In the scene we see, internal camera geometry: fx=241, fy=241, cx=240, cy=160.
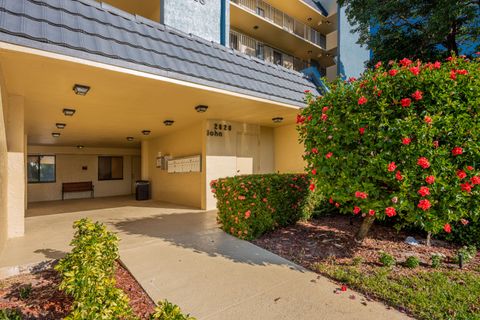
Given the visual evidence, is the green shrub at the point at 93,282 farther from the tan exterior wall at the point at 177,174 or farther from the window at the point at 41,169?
the window at the point at 41,169

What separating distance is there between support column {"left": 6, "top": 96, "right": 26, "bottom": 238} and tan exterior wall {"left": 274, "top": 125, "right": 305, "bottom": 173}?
25.6ft

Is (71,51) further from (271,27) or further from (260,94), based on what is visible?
(271,27)

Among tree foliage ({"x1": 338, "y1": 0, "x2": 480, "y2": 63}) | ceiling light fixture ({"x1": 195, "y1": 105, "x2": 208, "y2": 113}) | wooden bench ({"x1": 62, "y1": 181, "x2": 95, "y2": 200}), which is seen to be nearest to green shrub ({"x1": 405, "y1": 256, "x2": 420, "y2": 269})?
ceiling light fixture ({"x1": 195, "y1": 105, "x2": 208, "y2": 113})

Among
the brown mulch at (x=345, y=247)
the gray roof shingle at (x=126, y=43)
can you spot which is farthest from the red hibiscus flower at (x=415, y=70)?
the gray roof shingle at (x=126, y=43)

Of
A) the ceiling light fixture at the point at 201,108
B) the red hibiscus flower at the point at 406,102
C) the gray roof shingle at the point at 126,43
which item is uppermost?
the gray roof shingle at the point at 126,43

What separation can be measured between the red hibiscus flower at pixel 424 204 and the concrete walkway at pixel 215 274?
130 cm

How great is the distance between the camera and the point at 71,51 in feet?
11.6

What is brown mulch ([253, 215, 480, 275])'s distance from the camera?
12.6ft

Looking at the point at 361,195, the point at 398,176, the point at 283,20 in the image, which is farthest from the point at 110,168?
the point at 398,176

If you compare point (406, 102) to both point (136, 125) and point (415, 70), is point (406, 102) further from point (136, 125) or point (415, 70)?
point (136, 125)

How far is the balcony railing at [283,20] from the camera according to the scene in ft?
43.7

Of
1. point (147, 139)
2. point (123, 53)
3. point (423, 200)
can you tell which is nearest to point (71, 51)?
point (123, 53)

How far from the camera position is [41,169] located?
1319 centimetres

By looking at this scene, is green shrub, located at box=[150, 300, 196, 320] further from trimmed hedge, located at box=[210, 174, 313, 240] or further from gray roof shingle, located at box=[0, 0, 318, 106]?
gray roof shingle, located at box=[0, 0, 318, 106]
